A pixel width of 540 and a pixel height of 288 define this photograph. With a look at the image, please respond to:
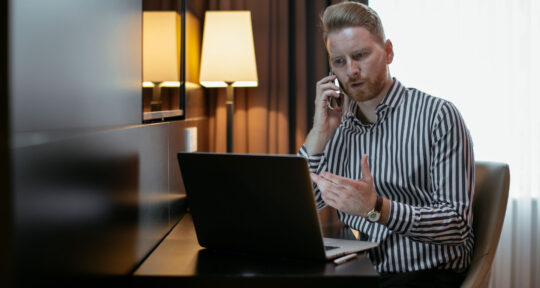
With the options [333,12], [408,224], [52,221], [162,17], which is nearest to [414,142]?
[408,224]

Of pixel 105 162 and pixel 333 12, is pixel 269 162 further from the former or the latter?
pixel 333 12

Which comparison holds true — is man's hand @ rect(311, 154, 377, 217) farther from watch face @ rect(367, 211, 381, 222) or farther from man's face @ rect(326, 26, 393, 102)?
man's face @ rect(326, 26, 393, 102)

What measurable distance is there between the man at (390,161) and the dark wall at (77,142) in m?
0.49

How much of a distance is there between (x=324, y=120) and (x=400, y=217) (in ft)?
1.71

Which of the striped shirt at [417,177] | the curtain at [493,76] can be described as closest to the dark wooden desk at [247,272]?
the striped shirt at [417,177]

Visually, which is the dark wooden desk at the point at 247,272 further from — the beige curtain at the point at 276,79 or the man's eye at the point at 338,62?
the beige curtain at the point at 276,79

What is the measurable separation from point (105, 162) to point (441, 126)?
0.98m

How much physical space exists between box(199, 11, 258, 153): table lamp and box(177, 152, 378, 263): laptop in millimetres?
1479

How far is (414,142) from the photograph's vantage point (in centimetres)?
161

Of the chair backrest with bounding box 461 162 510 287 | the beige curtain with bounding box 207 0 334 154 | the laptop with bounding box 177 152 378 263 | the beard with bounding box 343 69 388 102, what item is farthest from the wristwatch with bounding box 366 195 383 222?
the beige curtain with bounding box 207 0 334 154

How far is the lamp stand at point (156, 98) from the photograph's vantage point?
4.78 feet

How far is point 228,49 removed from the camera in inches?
106

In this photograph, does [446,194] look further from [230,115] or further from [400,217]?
[230,115]

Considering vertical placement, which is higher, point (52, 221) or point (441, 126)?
point (441, 126)
